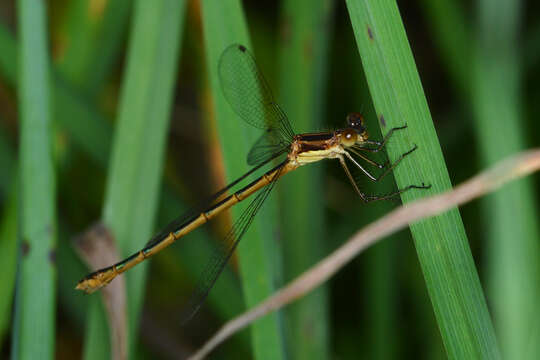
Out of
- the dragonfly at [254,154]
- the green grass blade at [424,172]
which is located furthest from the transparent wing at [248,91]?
the green grass blade at [424,172]

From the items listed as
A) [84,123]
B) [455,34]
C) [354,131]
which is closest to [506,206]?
[354,131]

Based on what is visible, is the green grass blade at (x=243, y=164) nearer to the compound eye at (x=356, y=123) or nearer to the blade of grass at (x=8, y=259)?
the compound eye at (x=356, y=123)

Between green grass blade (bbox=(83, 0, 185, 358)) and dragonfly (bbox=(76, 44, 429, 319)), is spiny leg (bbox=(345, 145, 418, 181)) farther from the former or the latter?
green grass blade (bbox=(83, 0, 185, 358))

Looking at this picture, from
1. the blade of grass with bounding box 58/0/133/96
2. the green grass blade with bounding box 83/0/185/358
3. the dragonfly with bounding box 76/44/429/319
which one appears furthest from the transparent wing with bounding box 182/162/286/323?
the blade of grass with bounding box 58/0/133/96

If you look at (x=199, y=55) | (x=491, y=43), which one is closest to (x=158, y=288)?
(x=199, y=55)

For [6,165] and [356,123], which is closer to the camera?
[356,123]

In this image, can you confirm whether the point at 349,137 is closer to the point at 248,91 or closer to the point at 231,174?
the point at 248,91
